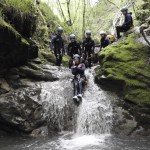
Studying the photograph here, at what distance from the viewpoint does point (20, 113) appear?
39.9 ft

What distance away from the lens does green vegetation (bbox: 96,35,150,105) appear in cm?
1255

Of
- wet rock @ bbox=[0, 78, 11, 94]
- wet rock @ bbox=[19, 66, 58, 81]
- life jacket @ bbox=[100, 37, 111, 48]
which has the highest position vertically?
life jacket @ bbox=[100, 37, 111, 48]

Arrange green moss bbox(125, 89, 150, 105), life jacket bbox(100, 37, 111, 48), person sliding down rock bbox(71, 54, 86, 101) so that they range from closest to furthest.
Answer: green moss bbox(125, 89, 150, 105) → person sliding down rock bbox(71, 54, 86, 101) → life jacket bbox(100, 37, 111, 48)

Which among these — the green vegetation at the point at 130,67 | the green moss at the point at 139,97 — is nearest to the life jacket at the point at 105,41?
the green vegetation at the point at 130,67

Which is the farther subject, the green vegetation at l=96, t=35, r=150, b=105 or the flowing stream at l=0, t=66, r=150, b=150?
the green vegetation at l=96, t=35, r=150, b=105

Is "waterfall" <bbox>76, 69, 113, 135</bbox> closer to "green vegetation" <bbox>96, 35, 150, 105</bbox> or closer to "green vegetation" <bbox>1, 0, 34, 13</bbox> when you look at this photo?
"green vegetation" <bbox>96, 35, 150, 105</bbox>

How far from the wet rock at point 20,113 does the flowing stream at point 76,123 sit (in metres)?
0.40

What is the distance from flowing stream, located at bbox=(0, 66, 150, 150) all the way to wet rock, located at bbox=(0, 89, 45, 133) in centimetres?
40

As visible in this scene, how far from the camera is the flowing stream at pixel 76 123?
992cm

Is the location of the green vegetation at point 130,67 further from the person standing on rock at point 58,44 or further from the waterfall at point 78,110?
the person standing on rock at point 58,44

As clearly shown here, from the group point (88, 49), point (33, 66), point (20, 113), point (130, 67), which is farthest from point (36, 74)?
point (130, 67)

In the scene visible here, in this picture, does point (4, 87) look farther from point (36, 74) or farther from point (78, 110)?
point (78, 110)

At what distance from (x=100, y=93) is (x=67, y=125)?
226 cm

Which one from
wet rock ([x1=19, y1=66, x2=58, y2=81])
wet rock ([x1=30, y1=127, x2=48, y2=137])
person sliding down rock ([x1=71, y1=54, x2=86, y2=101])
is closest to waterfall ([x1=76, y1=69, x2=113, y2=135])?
person sliding down rock ([x1=71, y1=54, x2=86, y2=101])
